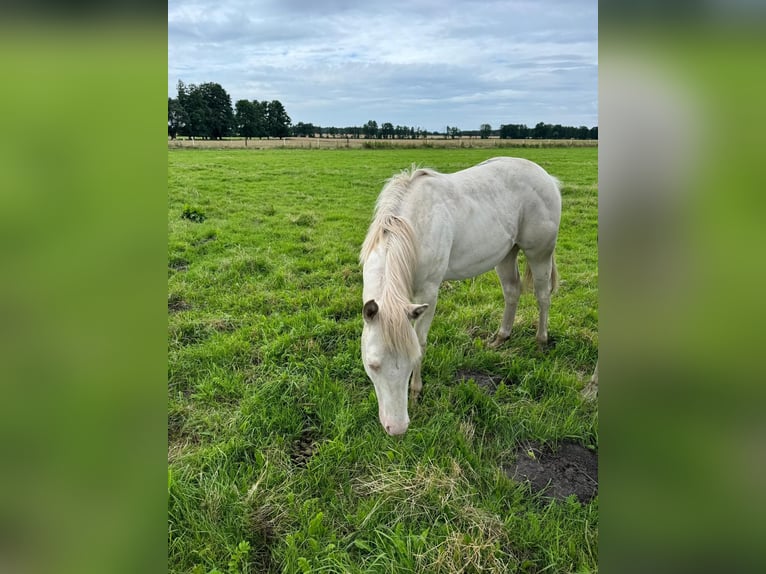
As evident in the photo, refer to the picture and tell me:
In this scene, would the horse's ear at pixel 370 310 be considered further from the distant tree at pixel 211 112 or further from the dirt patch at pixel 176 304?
the distant tree at pixel 211 112

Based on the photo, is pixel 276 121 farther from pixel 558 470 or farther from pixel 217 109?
pixel 558 470

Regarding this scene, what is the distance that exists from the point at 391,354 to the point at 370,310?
32 centimetres

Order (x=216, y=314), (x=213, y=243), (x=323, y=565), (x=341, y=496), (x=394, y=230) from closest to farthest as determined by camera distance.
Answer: (x=323, y=565)
(x=341, y=496)
(x=394, y=230)
(x=216, y=314)
(x=213, y=243)

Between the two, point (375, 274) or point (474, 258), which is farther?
point (474, 258)

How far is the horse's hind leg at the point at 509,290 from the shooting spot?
5.04 m

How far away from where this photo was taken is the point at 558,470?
3193mm

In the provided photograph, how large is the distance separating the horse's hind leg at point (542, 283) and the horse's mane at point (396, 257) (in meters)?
1.68

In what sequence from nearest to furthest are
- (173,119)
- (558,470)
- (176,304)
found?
(173,119) < (558,470) < (176,304)

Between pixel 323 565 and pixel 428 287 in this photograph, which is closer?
pixel 323 565

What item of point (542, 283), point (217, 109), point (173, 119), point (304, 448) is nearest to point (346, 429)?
point (304, 448)

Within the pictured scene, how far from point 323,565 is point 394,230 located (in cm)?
228

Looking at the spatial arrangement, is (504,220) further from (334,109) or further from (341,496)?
(334,109)

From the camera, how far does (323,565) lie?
2393 mm
